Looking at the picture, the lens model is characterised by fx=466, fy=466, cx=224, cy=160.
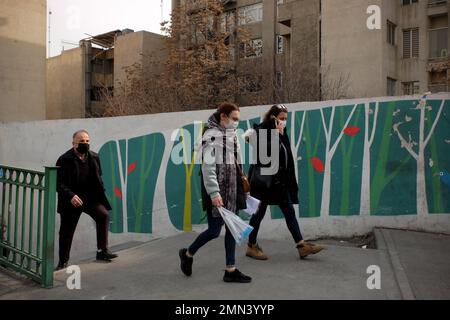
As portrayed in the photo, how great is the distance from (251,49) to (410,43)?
10414mm

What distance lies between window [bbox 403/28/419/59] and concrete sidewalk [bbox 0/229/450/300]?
872 inches

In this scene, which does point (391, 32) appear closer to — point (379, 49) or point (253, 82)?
point (379, 49)

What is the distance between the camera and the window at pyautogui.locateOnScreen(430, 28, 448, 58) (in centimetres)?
2522

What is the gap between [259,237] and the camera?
7.10 metres

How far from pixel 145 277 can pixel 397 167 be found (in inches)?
150

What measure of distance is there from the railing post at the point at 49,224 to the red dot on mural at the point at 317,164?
3.82 metres

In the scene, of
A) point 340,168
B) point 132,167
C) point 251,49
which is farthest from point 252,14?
point 340,168

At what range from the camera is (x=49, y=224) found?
4.52m

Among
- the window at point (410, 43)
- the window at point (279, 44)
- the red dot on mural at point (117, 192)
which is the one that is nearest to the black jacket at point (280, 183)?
the red dot on mural at point (117, 192)

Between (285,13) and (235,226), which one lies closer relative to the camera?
(235,226)

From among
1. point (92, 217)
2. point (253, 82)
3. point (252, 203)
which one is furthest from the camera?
point (253, 82)

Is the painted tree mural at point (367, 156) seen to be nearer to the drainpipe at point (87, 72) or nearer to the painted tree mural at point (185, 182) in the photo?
the painted tree mural at point (185, 182)

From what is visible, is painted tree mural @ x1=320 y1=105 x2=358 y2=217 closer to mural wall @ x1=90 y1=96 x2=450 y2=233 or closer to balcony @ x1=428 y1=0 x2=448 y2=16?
mural wall @ x1=90 y1=96 x2=450 y2=233
